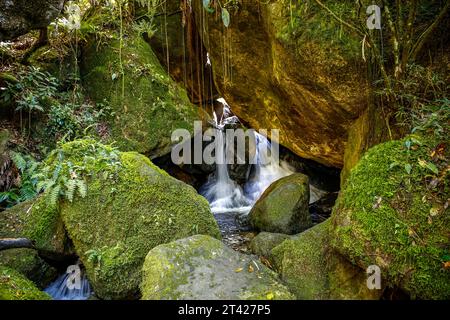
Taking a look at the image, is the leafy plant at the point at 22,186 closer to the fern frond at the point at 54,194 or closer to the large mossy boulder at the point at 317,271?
the fern frond at the point at 54,194

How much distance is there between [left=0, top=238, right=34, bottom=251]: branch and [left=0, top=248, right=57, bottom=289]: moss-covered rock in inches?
8.4

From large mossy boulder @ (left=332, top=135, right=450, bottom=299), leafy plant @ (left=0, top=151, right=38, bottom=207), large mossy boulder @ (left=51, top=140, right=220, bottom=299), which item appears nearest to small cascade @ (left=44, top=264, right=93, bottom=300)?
large mossy boulder @ (left=51, top=140, right=220, bottom=299)

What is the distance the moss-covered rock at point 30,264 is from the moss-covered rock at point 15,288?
0.48 m

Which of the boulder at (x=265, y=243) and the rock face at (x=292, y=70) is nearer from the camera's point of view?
the rock face at (x=292, y=70)

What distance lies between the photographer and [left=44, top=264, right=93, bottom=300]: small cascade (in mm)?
3648

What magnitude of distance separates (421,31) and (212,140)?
6.79m

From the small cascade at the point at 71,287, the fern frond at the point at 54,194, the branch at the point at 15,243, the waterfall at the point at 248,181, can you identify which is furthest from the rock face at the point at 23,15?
the waterfall at the point at 248,181

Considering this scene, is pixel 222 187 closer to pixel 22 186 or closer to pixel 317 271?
pixel 22 186

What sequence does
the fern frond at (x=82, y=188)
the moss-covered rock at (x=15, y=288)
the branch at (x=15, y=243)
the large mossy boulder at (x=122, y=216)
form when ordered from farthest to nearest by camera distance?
the fern frond at (x=82, y=188), the branch at (x=15, y=243), the large mossy boulder at (x=122, y=216), the moss-covered rock at (x=15, y=288)

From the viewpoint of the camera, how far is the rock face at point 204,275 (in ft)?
7.54

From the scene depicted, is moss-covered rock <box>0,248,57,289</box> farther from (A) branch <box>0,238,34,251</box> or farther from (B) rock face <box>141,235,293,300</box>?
(B) rock face <box>141,235,293,300</box>

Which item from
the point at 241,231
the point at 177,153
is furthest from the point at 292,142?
the point at 177,153

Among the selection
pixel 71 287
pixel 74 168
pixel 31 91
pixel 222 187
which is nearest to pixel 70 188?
pixel 74 168
